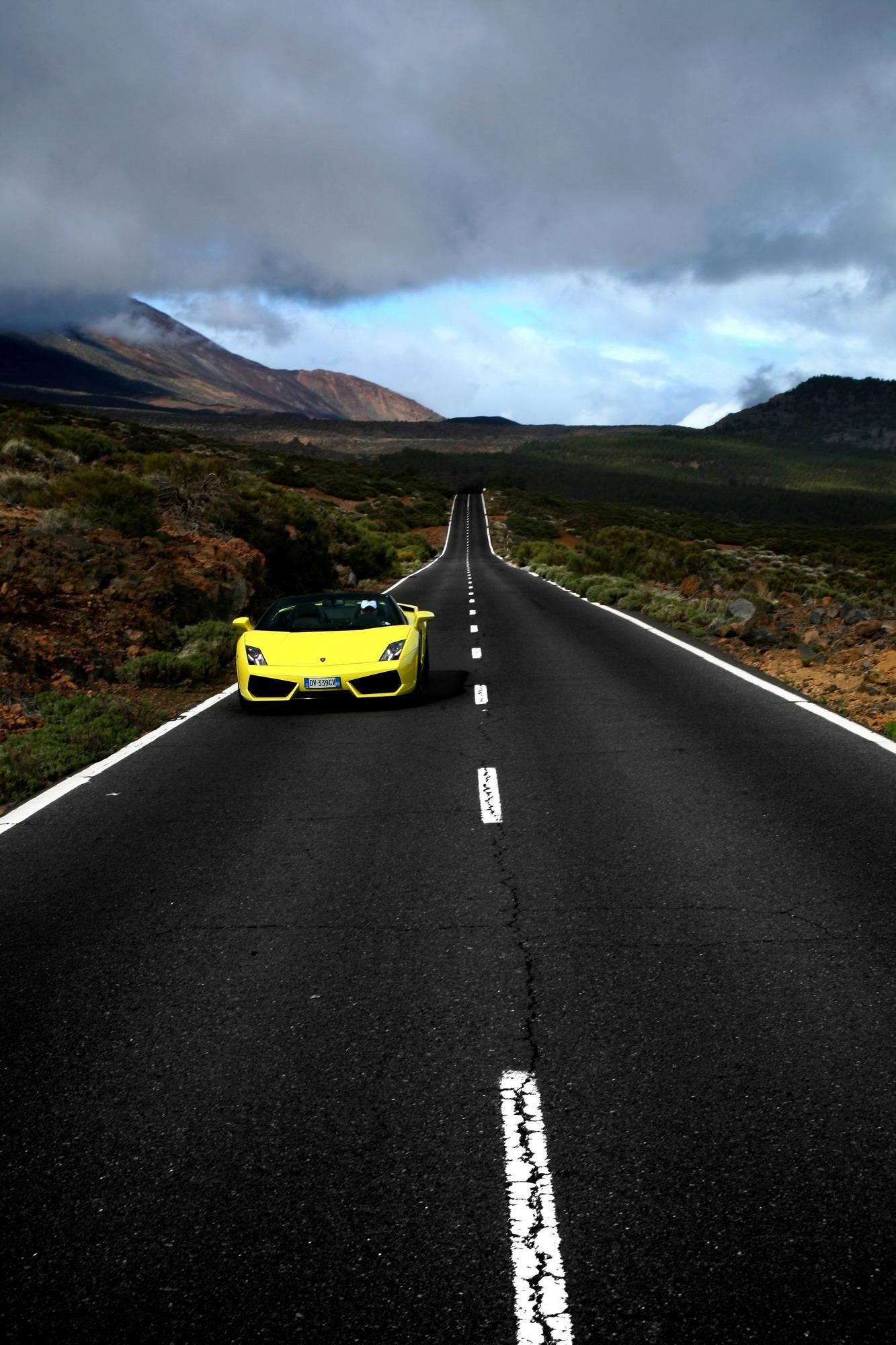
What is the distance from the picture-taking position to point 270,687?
11430 millimetres

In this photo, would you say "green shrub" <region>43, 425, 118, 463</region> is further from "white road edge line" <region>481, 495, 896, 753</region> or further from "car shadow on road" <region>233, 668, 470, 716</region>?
"car shadow on road" <region>233, 668, 470, 716</region>

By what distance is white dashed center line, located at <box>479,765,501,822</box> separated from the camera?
24.1 ft

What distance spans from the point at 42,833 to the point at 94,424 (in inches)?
2660

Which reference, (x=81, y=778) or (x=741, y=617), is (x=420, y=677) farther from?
(x=741, y=617)

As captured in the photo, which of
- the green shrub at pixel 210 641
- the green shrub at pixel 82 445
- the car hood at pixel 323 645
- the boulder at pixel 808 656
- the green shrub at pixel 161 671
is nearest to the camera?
the car hood at pixel 323 645

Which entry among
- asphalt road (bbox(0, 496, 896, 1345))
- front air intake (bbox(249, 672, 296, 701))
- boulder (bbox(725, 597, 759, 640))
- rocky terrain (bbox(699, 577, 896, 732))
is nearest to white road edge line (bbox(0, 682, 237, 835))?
asphalt road (bbox(0, 496, 896, 1345))

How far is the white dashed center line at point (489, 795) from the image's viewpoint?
7352 mm

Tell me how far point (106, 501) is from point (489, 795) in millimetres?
17307

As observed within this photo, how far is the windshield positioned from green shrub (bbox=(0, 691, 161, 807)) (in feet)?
6.22

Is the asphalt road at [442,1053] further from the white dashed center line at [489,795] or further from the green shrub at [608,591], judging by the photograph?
the green shrub at [608,591]

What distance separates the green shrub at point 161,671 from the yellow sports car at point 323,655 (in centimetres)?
227

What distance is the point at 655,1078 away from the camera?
147 inches

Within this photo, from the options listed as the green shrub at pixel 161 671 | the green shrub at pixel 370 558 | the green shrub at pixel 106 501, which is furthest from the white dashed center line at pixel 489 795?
the green shrub at pixel 370 558

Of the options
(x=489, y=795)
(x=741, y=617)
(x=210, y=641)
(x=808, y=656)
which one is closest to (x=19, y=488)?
(x=210, y=641)
